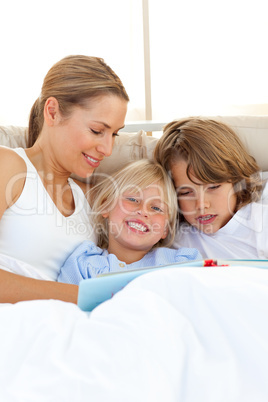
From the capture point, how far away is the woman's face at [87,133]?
1.45 meters

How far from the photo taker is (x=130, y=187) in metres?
1.52

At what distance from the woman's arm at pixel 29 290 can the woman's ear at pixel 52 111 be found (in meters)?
0.51

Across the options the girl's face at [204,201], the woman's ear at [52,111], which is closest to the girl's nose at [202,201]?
the girl's face at [204,201]

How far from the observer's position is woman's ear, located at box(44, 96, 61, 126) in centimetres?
148


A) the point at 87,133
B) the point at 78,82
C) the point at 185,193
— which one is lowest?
the point at 185,193

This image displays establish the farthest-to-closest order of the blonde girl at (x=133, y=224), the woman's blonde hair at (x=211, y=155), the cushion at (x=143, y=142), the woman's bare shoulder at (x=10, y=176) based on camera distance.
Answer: the cushion at (x=143, y=142), the woman's blonde hair at (x=211, y=155), the blonde girl at (x=133, y=224), the woman's bare shoulder at (x=10, y=176)

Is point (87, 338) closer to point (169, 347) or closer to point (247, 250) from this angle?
point (169, 347)

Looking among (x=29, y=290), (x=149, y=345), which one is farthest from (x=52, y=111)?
(x=149, y=345)

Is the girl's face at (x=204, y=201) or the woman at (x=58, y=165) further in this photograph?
the girl's face at (x=204, y=201)

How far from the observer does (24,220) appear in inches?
53.8

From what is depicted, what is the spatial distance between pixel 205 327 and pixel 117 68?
2786mm

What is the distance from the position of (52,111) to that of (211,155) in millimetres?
504

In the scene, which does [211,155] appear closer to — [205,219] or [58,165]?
[205,219]

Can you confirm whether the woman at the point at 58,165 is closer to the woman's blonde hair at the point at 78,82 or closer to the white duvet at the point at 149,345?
the woman's blonde hair at the point at 78,82
